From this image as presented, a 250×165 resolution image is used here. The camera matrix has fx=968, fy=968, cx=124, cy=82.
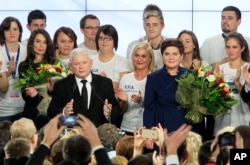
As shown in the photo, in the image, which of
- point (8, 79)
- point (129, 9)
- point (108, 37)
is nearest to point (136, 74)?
point (108, 37)

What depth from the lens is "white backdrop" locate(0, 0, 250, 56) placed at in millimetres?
12508

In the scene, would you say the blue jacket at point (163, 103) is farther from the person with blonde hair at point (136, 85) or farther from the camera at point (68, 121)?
the camera at point (68, 121)

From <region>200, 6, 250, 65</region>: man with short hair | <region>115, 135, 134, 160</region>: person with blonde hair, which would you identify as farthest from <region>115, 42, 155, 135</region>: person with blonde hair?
<region>115, 135, 134, 160</region>: person with blonde hair

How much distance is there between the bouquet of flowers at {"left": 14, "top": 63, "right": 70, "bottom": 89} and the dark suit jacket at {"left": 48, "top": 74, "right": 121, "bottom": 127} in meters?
0.45

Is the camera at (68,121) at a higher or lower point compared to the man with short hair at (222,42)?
lower

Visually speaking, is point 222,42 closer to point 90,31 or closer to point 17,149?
point 90,31

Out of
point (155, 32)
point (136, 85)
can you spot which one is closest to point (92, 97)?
point (136, 85)

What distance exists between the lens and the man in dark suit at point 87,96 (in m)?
10.0

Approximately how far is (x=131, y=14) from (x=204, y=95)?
3.01 meters

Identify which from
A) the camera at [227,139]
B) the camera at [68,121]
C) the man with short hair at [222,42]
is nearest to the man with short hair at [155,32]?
the man with short hair at [222,42]

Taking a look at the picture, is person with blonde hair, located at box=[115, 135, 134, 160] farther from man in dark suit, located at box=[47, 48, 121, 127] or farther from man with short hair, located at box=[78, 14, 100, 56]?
man with short hair, located at box=[78, 14, 100, 56]

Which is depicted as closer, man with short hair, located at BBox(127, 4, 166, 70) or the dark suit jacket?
the dark suit jacket

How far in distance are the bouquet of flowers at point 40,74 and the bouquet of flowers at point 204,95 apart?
1.46 meters

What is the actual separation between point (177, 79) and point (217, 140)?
118 inches
